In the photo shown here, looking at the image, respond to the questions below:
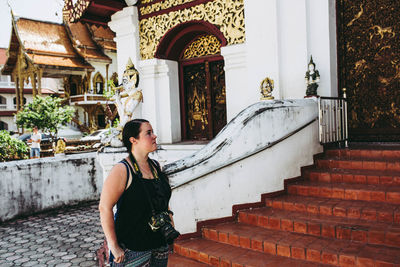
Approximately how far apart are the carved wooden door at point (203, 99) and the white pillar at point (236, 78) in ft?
2.04

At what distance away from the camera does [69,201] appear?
733 cm

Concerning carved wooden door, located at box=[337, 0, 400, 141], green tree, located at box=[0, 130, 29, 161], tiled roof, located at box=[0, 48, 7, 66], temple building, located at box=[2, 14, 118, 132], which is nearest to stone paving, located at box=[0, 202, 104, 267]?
green tree, located at box=[0, 130, 29, 161]

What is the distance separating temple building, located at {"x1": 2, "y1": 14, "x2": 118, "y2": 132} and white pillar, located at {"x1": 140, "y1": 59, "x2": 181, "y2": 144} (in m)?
14.6

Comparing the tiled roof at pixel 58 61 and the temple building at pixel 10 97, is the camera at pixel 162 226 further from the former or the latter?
the temple building at pixel 10 97

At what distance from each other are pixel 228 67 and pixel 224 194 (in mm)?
3434

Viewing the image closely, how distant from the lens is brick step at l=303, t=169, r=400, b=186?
408 centimetres

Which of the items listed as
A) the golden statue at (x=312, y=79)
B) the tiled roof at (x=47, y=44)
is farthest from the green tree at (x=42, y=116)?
the golden statue at (x=312, y=79)

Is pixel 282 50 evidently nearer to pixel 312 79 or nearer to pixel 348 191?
pixel 312 79

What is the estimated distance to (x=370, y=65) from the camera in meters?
5.88

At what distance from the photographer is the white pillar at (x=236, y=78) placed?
6648mm

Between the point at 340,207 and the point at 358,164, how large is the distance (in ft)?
3.77

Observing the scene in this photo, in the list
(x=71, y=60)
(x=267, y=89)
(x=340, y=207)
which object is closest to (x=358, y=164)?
(x=340, y=207)

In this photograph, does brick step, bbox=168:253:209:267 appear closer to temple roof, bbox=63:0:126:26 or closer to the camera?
the camera

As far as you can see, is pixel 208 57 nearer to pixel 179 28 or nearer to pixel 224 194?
pixel 179 28
